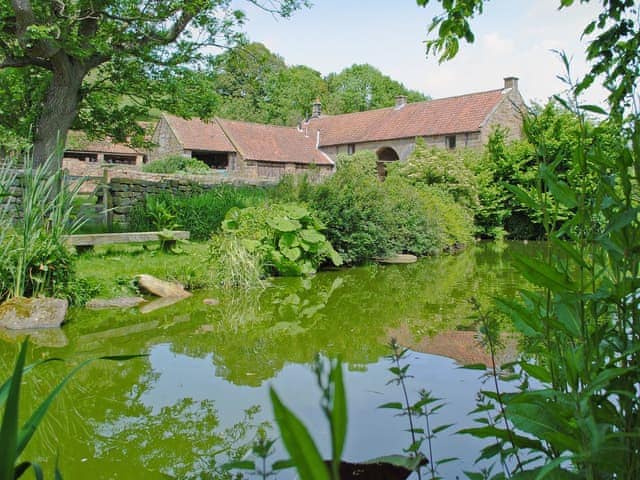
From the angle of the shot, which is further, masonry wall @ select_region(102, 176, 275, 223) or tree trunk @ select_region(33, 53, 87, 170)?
masonry wall @ select_region(102, 176, 275, 223)

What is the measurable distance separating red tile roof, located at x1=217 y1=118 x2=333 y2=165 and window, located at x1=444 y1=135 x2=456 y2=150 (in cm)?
806

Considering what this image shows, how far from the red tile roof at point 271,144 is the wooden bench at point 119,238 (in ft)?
71.5

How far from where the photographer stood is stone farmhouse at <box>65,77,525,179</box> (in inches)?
1145

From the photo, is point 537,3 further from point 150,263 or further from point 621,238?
point 150,263

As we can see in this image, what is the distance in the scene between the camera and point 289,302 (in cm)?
757

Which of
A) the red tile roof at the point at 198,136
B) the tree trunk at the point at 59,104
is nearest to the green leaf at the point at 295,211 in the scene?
the tree trunk at the point at 59,104

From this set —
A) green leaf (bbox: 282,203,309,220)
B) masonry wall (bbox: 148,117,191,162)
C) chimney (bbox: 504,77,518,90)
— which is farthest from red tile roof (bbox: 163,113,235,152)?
green leaf (bbox: 282,203,309,220)

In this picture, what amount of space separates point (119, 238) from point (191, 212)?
10.7ft

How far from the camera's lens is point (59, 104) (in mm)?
10773

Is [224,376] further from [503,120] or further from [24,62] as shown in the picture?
[503,120]

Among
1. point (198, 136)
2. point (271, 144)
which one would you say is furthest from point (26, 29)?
point (271, 144)

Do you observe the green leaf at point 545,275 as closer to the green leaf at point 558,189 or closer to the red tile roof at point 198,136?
the green leaf at point 558,189

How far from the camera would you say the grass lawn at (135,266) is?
7.48 metres

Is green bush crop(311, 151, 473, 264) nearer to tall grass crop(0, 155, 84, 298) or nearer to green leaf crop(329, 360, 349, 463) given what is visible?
tall grass crop(0, 155, 84, 298)
